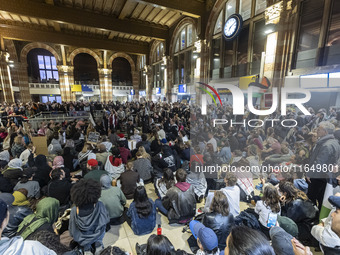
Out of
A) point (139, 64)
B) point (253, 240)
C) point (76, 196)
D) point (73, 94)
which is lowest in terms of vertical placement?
point (76, 196)

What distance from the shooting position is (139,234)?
2.81m

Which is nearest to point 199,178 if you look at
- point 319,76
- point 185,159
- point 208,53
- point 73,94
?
point 185,159

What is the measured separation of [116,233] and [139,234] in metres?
0.42

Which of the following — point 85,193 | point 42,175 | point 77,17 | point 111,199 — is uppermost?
point 77,17

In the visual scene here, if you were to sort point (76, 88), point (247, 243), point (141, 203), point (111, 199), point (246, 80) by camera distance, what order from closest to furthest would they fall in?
point (247, 243) < point (141, 203) < point (111, 199) < point (246, 80) < point (76, 88)

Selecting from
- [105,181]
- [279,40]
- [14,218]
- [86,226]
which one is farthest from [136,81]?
[86,226]

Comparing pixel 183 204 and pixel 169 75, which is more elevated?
pixel 169 75

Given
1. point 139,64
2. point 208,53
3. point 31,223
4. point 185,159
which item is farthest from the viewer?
point 139,64

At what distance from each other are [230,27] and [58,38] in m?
17.0

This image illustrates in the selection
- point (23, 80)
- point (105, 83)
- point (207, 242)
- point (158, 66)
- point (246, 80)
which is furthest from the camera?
point (105, 83)

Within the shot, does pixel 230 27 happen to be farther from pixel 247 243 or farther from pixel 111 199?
pixel 247 243

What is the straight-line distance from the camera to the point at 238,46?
11.9m

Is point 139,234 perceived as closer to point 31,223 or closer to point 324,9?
point 31,223

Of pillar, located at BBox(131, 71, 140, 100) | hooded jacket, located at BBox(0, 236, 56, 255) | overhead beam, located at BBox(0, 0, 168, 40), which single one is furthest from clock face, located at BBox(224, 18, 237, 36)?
pillar, located at BBox(131, 71, 140, 100)
